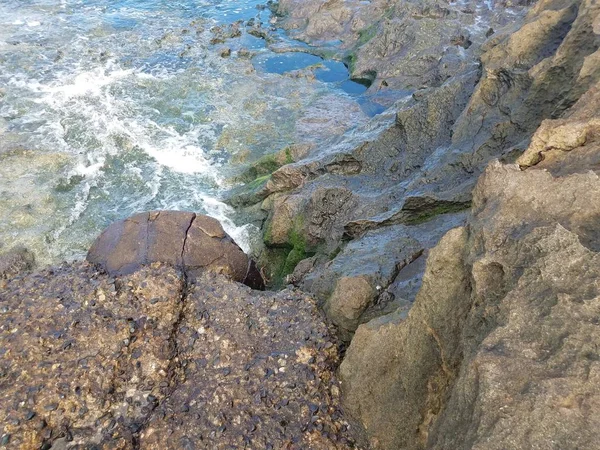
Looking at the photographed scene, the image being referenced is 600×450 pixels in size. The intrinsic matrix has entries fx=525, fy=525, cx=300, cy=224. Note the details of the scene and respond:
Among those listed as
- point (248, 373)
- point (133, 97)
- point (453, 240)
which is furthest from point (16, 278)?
point (133, 97)

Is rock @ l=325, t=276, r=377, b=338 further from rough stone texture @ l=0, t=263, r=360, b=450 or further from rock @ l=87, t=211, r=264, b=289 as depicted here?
rock @ l=87, t=211, r=264, b=289

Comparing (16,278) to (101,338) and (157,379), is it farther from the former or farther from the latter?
(157,379)

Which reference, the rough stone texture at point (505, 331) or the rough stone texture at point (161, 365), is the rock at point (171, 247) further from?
the rough stone texture at point (505, 331)

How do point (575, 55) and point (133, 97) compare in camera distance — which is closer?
point (575, 55)

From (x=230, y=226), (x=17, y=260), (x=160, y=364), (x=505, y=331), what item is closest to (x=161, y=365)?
(x=160, y=364)

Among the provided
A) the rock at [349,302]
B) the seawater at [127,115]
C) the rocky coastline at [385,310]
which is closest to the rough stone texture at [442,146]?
the rocky coastline at [385,310]

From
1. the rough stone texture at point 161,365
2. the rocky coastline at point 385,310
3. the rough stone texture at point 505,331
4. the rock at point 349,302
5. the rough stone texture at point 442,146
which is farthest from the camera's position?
the rough stone texture at point 442,146

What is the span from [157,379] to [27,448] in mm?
1218

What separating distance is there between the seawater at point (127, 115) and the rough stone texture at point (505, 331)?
5872mm

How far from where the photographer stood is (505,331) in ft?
11.6

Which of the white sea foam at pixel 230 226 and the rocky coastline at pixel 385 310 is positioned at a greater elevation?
the rocky coastline at pixel 385 310

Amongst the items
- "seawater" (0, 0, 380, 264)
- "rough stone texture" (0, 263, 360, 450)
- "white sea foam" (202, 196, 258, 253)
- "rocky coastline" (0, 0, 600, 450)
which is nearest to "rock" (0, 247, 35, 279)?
"seawater" (0, 0, 380, 264)

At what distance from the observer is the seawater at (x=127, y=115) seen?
11.7 m

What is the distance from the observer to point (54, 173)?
1252cm
